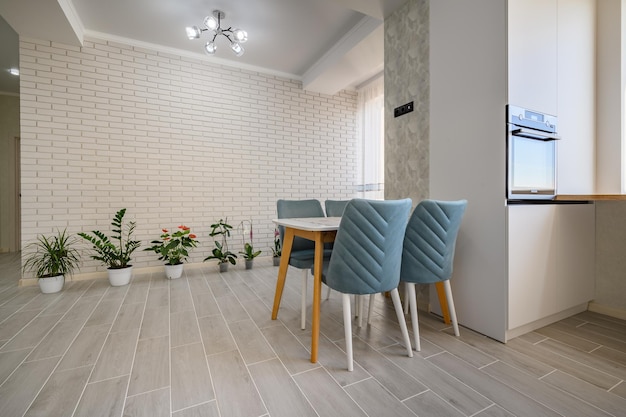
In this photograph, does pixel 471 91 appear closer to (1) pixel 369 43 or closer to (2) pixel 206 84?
(1) pixel 369 43

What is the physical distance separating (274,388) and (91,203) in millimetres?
3368

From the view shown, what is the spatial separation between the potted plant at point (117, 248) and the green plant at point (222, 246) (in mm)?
906

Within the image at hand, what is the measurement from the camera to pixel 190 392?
1.32m

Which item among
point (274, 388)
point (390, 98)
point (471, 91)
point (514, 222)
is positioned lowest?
point (274, 388)

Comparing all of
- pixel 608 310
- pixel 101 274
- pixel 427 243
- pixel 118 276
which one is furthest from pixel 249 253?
A: pixel 608 310

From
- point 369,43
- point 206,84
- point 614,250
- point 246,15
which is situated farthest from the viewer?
point 206,84

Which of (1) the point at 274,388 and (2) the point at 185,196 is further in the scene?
(2) the point at 185,196

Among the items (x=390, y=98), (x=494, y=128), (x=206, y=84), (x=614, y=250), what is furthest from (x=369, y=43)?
(x=614, y=250)

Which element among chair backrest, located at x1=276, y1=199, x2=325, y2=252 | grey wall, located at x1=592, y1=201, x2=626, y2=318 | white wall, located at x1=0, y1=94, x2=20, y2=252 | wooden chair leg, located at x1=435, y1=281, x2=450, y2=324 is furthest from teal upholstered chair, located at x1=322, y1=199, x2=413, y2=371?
white wall, located at x1=0, y1=94, x2=20, y2=252

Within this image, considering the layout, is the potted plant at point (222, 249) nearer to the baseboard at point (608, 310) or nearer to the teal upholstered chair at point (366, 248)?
the teal upholstered chair at point (366, 248)

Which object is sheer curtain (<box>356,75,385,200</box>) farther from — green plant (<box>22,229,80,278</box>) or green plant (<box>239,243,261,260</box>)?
green plant (<box>22,229,80,278</box>)

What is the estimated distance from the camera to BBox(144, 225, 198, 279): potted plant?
335cm

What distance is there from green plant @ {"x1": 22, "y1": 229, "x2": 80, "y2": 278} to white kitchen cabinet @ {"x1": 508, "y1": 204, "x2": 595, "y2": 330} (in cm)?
415

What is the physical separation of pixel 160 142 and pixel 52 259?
177 centimetres
